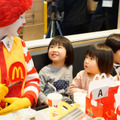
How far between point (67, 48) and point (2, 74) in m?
0.94

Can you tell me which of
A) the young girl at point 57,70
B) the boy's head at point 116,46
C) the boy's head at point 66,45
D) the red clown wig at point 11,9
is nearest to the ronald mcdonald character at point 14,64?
the red clown wig at point 11,9

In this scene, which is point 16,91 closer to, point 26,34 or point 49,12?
point 26,34

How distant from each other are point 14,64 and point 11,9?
1.18 ft

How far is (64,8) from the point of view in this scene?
378 centimetres

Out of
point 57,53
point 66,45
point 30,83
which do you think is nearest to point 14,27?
point 30,83

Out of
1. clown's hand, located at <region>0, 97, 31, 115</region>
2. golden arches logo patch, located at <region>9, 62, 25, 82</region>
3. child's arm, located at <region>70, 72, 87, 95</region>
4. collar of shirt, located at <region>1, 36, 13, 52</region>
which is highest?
collar of shirt, located at <region>1, 36, 13, 52</region>

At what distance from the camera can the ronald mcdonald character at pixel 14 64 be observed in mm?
1262

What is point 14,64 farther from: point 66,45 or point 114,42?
point 114,42

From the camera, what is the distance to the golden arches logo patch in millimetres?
1388

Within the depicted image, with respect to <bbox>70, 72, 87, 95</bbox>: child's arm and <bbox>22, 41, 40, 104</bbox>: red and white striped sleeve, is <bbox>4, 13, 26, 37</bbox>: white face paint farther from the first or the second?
<bbox>70, 72, 87, 95</bbox>: child's arm

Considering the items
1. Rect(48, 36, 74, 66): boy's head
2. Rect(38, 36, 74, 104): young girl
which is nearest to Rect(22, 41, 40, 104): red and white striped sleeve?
Rect(38, 36, 74, 104): young girl

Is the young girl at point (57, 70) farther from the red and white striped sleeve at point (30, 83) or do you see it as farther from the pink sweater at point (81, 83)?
the red and white striped sleeve at point (30, 83)

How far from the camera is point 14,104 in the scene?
1.32m

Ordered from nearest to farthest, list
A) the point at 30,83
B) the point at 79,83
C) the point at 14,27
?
the point at 14,27
the point at 30,83
the point at 79,83
